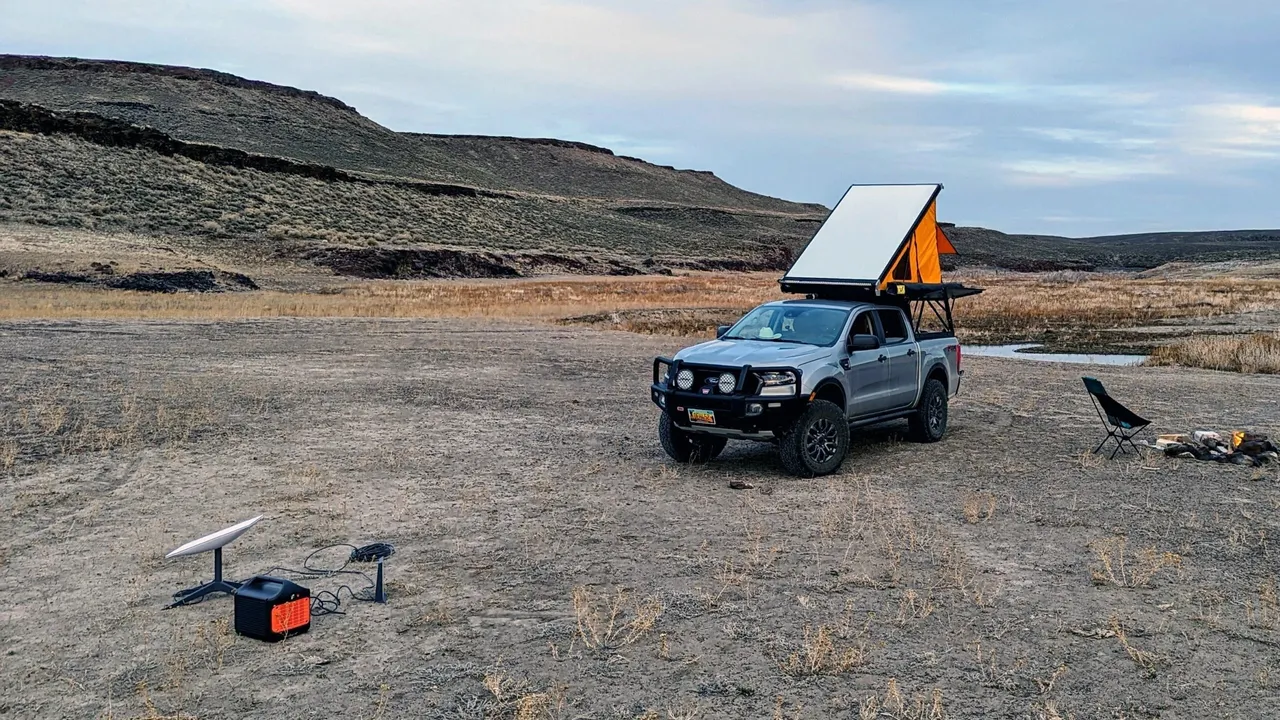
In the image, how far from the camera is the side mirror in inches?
455

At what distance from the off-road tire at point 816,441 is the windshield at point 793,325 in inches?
37.6

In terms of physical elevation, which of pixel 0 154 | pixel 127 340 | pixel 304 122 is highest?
pixel 304 122

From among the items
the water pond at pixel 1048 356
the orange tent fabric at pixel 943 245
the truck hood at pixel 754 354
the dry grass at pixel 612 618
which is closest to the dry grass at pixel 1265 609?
the dry grass at pixel 612 618

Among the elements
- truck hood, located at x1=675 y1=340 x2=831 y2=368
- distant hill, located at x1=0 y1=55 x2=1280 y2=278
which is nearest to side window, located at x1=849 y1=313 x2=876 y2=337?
truck hood, located at x1=675 y1=340 x2=831 y2=368

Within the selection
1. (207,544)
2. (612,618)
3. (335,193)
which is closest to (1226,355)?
(612,618)

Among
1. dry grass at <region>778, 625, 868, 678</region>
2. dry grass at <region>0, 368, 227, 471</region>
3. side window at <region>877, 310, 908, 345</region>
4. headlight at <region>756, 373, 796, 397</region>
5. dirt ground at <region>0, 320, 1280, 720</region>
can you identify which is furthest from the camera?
side window at <region>877, 310, 908, 345</region>

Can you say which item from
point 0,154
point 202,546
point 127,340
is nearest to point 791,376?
point 202,546

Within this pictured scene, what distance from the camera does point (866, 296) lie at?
524 inches

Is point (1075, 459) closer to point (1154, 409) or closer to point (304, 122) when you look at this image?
point (1154, 409)

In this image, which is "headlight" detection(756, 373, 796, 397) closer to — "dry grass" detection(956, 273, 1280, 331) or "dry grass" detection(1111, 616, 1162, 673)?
"dry grass" detection(1111, 616, 1162, 673)

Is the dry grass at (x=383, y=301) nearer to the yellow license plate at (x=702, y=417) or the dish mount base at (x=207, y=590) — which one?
the yellow license plate at (x=702, y=417)

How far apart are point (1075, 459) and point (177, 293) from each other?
35985mm

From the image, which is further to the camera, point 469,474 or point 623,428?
point 623,428

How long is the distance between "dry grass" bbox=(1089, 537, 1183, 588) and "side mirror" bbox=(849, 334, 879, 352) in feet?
11.9
